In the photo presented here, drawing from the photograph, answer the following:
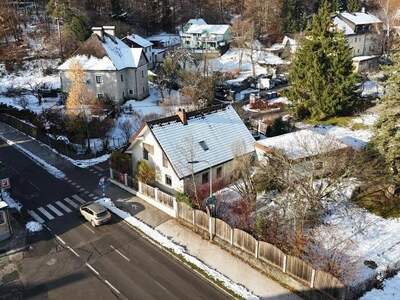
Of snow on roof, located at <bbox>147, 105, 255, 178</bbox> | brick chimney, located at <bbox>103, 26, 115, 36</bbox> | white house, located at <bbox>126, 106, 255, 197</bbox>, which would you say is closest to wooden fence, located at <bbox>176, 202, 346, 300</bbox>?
white house, located at <bbox>126, 106, 255, 197</bbox>

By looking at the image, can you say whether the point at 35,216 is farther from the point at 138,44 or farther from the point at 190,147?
the point at 138,44

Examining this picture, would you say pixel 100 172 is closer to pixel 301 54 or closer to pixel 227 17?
pixel 301 54

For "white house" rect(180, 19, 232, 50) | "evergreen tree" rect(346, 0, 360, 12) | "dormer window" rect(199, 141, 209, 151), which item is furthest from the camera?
"evergreen tree" rect(346, 0, 360, 12)

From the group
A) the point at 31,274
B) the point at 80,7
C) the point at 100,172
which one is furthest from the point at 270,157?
the point at 80,7

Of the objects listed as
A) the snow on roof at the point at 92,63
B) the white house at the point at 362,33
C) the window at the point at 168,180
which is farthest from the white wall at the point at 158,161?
the white house at the point at 362,33

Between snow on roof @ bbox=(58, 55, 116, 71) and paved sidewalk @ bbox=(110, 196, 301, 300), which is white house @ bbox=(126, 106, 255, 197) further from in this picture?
snow on roof @ bbox=(58, 55, 116, 71)

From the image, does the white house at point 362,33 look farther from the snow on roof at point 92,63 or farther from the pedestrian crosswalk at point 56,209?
the pedestrian crosswalk at point 56,209

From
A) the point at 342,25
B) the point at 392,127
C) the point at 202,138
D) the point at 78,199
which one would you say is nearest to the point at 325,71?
the point at 392,127
